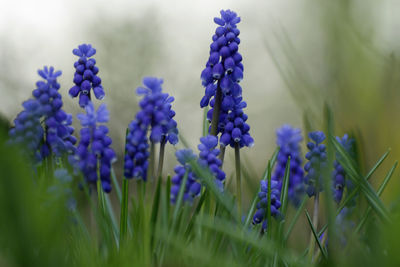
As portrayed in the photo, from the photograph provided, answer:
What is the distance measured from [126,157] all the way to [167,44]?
29.3 ft

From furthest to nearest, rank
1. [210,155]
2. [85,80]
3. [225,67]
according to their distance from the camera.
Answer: [225,67], [85,80], [210,155]

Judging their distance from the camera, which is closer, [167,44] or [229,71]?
[229,71]

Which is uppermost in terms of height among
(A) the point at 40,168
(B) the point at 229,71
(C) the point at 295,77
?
(B) the point at 229,71

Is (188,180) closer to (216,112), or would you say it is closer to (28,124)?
(216,112)

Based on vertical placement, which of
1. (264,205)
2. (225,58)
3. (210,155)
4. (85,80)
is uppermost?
(225,58)

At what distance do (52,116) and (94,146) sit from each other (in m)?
0.18

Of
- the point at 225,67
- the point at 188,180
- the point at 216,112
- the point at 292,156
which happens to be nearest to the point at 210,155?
the point at 188,180

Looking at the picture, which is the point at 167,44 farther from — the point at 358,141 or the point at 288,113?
the point at 358,141

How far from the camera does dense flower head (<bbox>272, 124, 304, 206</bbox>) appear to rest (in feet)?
5.57

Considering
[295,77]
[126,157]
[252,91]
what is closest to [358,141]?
[295,77]

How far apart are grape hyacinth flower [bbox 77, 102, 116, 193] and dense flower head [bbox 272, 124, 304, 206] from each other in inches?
25.3

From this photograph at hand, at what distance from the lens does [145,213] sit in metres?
0.92

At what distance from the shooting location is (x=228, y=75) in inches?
65.3

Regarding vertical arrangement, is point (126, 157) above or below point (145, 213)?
above
